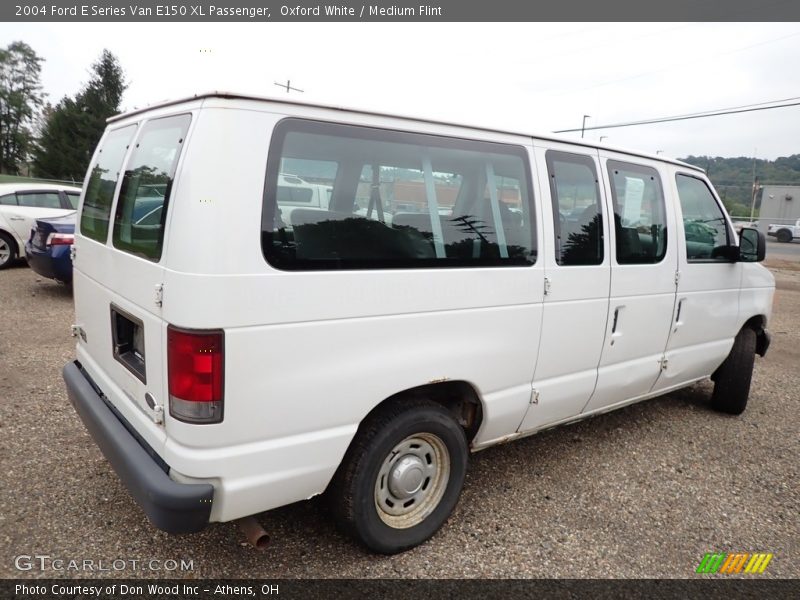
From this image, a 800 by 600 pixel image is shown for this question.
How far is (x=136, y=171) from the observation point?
8.59 feet

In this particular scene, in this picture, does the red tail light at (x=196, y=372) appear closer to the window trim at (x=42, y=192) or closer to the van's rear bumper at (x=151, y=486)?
the van's rear bumper at (x=151, y=486)

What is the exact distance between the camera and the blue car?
24.9 ft

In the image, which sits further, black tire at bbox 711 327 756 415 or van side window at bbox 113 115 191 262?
black tire at bbox 711 327 756 415

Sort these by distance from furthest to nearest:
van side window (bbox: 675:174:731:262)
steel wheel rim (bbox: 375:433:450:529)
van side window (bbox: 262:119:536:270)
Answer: van side window (bbox: 675:174:731:262), steel wheel rim (bbox: 375:433:450:529), van side window (bbox: 262:119:536:270)

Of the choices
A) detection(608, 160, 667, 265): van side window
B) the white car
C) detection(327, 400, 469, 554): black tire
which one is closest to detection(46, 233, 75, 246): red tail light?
the white car

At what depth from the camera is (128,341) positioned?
265cm

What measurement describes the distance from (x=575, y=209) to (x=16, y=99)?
62.7 m

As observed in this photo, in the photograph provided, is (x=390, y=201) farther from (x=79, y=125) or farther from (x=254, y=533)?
(x=79, y=125)

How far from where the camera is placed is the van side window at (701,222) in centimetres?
409

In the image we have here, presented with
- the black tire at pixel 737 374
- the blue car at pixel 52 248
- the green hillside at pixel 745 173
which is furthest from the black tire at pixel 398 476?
the green hillside at pixel 745 173

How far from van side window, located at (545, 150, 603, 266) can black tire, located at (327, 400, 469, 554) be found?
1209 millimetres

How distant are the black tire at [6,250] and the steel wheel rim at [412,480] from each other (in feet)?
33.6

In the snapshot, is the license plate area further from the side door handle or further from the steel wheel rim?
the side door handle

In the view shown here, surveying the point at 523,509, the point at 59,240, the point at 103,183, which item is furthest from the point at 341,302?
the point at 59,240
